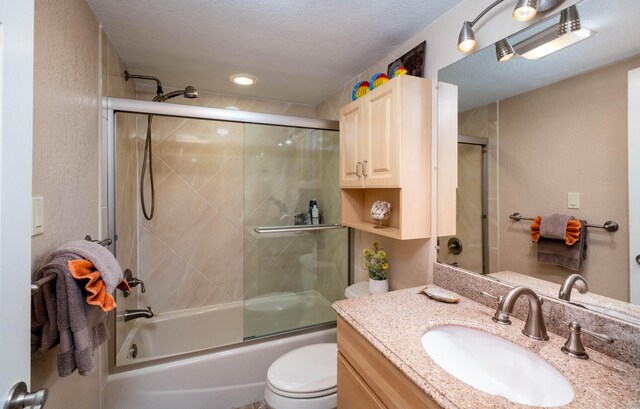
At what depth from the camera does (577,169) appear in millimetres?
902

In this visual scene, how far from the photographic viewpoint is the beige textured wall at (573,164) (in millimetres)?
816

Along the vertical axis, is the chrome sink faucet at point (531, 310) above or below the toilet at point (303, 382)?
above

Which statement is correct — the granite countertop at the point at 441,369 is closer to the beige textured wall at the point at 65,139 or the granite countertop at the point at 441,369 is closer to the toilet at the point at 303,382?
the toilet at the point at 303,382

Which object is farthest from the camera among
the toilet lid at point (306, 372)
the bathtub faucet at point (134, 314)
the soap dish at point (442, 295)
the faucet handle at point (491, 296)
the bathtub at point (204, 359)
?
the bathtub faucet at point (134, 314)

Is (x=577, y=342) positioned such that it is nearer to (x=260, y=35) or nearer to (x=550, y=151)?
(x=550, y=151)

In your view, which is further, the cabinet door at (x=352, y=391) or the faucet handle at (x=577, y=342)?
the cabinet door at (x=352, y=391)

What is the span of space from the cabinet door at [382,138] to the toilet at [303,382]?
1.01 meters

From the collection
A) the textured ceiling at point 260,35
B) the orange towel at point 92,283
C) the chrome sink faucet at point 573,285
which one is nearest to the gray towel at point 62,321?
the orange towel at point 92,283

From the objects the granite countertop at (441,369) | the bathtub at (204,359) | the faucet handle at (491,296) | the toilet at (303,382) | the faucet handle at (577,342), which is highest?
the faucet handle at (491,296)

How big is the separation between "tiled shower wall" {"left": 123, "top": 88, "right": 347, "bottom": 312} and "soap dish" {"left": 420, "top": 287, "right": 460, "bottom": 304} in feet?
3.11

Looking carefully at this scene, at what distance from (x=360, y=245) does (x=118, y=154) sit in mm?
1716

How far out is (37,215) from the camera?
2.80 ft

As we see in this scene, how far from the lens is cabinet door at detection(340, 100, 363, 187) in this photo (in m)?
1.64

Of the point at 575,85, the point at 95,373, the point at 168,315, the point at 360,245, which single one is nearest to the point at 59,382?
the point at 95,373
